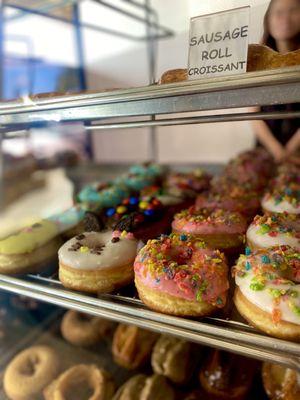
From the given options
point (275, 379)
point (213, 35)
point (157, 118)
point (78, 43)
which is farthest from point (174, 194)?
point (78, 43)

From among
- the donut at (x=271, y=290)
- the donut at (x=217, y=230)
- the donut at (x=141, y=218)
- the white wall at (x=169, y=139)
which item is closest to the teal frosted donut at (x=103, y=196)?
the donut at (x=141, y=218)

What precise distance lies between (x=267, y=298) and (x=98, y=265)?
571mm

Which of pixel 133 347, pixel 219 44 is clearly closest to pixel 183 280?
pixel 219 44

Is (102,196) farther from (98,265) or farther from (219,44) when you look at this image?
(219,44)

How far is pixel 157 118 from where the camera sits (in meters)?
1.40

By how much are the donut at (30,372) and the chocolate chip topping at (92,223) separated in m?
0.71

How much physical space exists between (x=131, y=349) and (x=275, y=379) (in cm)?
65

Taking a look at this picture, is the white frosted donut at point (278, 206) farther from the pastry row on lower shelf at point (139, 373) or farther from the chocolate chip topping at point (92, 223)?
the chocolate chip topping at point (92, 223)

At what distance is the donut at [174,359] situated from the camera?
1.63m

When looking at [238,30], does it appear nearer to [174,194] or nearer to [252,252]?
[252,252]

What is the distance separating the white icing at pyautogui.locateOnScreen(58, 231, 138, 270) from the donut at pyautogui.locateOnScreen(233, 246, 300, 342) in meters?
0.39

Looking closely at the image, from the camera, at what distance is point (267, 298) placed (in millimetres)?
998

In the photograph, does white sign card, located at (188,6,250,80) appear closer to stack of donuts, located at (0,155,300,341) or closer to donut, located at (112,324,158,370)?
stack of donuts, located at (0,155,300,341)

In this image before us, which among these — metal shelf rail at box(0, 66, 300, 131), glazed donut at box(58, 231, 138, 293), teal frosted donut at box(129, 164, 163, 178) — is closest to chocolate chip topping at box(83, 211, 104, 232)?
glazed donut at box(58, 231, 138, 293)
